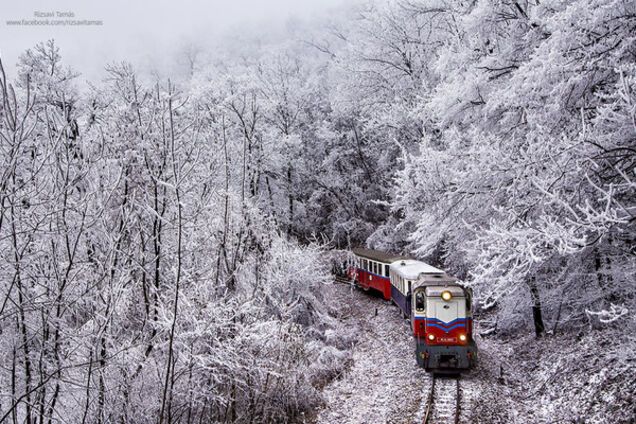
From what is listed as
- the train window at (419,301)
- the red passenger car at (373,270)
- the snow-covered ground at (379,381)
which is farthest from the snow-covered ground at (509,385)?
the red passenger car at (373,270)

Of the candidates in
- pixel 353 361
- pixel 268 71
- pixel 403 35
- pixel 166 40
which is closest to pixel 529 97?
pixel 353 361

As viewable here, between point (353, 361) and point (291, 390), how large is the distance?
406 centimetres

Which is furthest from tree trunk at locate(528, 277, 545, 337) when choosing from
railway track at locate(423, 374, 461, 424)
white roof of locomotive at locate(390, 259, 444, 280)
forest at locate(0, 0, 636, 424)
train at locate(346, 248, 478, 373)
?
railway track at locate(423, 374, 461, 424)

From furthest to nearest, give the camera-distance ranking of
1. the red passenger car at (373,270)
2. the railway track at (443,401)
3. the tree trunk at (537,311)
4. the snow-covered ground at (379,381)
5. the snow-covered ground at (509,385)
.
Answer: the red passenger car at (373,270) → the tree trunk at (537,311) → the snow-covered ground at (379,381) → the railway track at (443,401) → the snow-covered ground at (509,385)

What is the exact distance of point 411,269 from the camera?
1708 cm

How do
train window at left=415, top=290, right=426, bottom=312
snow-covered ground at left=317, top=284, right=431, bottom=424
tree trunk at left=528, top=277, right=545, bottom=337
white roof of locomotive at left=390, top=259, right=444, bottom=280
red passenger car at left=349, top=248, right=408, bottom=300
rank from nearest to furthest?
1. snow-covered ground at left=317, top=284, right=431, bottom=424
2. train window at left=415, top=290, right=426, bottom=312
3. tree trunk at left=528, top=277, right=545, bottom=337
4. white roof of locomotive at left=390, top=259, right=444, bottom=280
5. red passenger car at left=349, top=248, right=408, bottom=300

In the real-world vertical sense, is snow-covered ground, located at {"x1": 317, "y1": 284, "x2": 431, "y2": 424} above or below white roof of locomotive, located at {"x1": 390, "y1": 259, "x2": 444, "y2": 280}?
below

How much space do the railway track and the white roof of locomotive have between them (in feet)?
12.5

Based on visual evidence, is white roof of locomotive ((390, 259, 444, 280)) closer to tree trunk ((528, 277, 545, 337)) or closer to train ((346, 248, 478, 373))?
train ((346, 248, 478, 373))

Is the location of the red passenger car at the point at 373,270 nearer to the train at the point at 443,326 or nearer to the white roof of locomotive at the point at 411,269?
the white roof of locomotive at the point at 411,269

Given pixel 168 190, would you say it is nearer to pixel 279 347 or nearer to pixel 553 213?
pixel 279 347

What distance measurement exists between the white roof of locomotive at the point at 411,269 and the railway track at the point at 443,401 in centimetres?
381

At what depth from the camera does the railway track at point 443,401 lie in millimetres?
9797

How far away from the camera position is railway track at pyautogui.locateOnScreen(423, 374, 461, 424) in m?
9.80
